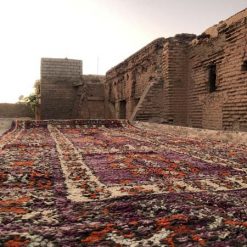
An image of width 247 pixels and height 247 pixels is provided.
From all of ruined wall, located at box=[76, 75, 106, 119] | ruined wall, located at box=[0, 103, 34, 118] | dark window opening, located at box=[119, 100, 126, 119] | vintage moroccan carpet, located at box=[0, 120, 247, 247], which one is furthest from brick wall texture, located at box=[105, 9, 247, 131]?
ruined wall, located at box=[0, 103, 34, 118]

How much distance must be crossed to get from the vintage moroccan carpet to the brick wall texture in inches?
223

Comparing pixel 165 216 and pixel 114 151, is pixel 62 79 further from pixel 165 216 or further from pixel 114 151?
pixel 165 216

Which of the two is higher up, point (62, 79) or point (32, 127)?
point (62, 79)

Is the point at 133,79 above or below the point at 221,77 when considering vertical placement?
above

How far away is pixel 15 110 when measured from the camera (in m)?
30.0

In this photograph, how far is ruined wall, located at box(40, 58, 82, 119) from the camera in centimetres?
2469

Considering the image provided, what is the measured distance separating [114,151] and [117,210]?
11.3ft

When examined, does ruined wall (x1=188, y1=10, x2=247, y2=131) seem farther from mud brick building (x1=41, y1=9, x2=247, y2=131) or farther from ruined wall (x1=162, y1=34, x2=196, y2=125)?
ruined wall (x1=162, y1=34, x2=196, y2=125)

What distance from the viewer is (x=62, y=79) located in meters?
24.9

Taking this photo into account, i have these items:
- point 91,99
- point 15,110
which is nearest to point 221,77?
point 91,99

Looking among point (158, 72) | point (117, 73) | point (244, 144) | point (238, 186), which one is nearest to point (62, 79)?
point (117, 73)

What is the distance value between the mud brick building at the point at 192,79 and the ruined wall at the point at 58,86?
3.92m

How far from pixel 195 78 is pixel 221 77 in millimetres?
2016

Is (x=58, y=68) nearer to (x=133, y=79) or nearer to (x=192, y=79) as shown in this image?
(x=133, y=79)
